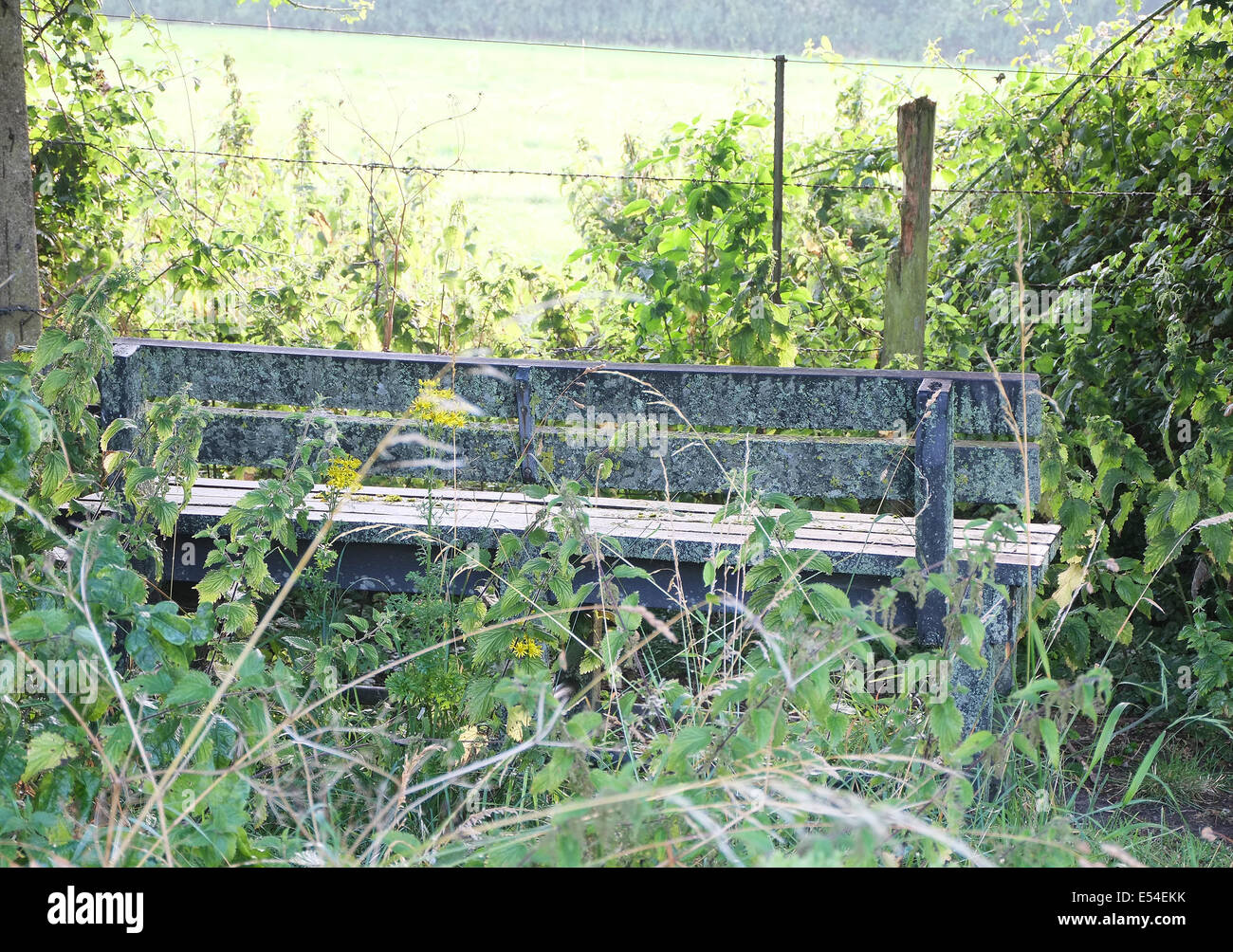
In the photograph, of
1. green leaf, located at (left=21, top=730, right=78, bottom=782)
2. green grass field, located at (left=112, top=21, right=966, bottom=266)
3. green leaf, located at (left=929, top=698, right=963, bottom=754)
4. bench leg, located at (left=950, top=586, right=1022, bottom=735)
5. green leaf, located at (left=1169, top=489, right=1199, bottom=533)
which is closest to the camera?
green leaf, located at (left=21, top=730, right=78, bottom=782)

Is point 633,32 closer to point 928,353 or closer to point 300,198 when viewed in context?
point 300,198

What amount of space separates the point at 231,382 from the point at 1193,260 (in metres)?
3.93

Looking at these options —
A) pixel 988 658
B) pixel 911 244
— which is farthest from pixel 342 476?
pixel 911 244

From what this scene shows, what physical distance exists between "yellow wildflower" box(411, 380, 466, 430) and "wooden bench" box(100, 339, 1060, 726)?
0.09 m

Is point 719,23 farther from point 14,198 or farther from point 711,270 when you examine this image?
point 14,198

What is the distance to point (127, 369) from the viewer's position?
3506 mm

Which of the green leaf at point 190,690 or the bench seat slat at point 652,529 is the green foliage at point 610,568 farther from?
the bench seat slat at point 652,529

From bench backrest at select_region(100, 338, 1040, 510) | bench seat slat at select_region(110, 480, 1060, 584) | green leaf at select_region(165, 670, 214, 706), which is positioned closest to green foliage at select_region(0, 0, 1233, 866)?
green leaf at select_region(165, 670, 214, 706)

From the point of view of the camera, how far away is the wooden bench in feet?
10.6

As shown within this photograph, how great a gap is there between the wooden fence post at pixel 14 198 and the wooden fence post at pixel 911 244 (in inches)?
138

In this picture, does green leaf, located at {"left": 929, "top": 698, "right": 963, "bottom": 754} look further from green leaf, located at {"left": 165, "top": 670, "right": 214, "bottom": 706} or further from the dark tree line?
the dark tree line

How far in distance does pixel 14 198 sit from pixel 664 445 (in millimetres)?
2420

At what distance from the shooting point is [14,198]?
396 cm
